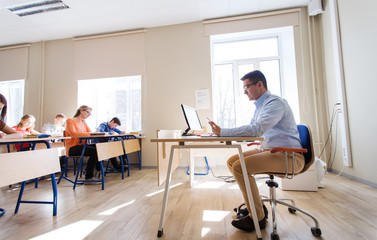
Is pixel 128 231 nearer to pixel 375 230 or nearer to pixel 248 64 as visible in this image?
pixel 375 230

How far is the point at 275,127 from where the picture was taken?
1.32 metres

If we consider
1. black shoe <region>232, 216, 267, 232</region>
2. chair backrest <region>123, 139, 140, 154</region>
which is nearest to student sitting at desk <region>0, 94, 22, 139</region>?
chair backrest <region>123, 139, 140, 154</region>

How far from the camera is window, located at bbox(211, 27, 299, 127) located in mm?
3604

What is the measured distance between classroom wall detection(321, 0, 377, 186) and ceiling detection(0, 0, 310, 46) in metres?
1.21

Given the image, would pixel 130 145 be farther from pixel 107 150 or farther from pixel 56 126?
pixel 56 126

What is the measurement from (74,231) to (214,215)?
1071 millimetres

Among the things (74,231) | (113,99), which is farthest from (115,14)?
(74,231)

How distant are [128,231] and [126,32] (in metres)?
3.83

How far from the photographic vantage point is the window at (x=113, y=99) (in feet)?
12.9

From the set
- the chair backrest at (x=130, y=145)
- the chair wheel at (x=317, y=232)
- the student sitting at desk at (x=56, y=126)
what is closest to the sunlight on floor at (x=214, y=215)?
the chair wheel at (x=317, y=232)

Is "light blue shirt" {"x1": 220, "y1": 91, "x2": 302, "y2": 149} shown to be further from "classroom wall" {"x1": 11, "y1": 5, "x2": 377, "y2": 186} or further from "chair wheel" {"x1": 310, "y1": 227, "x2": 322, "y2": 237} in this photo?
"classroom wall" {"x1": 11, "y1": 5, "x2": 377, "y2": 186}

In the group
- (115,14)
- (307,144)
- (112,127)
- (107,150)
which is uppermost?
(115,14)

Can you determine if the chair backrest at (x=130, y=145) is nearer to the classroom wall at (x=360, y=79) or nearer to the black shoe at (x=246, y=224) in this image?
the black shoe at (x=246, y=224)

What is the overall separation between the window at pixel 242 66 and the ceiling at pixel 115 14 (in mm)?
493
